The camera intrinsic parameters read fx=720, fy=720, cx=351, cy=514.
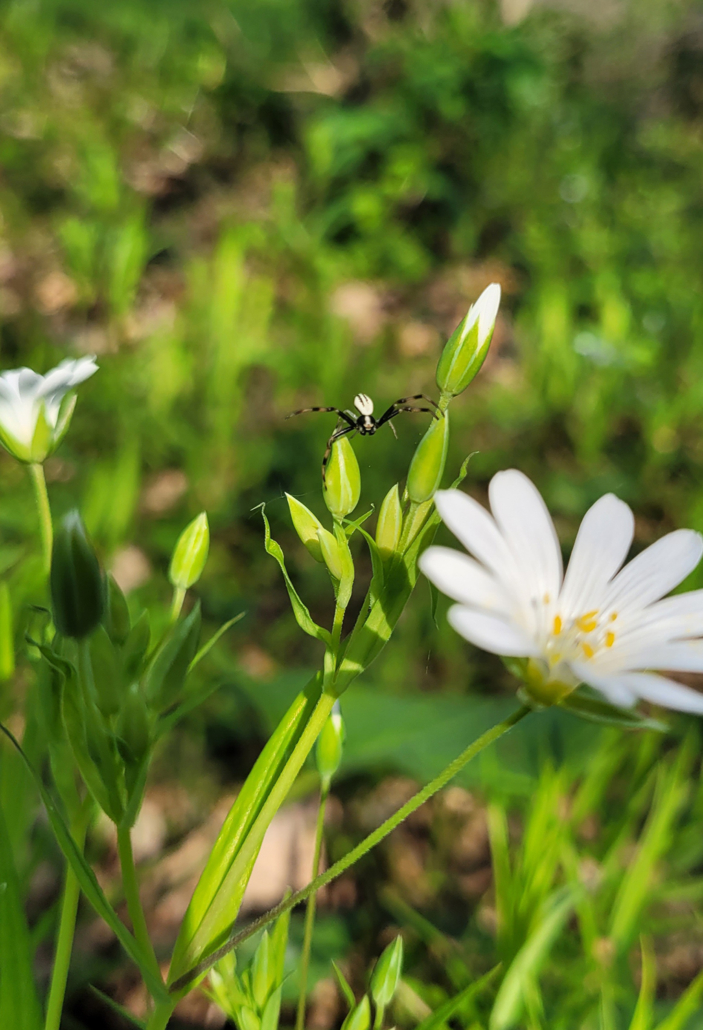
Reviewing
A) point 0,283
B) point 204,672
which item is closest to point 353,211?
point 0,283

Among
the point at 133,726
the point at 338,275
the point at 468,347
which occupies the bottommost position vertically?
the point at 338,275

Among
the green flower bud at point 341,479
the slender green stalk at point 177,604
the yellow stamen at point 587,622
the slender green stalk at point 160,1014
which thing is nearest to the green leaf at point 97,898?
the slender green stalk at point 160,1014

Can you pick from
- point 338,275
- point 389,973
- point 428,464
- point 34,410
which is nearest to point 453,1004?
point 389,973

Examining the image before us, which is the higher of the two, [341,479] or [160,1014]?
[341,479]

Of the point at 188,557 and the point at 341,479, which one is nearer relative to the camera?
the point at 341,479

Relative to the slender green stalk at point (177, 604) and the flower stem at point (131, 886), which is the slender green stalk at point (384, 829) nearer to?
the flower stem at point (131, 886)

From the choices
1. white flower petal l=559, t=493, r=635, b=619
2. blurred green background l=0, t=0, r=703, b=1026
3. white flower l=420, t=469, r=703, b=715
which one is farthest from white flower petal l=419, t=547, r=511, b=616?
blurred green background l=0, t=0, r=703, b=1026

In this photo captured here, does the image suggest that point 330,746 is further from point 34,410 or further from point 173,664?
point 34,410
